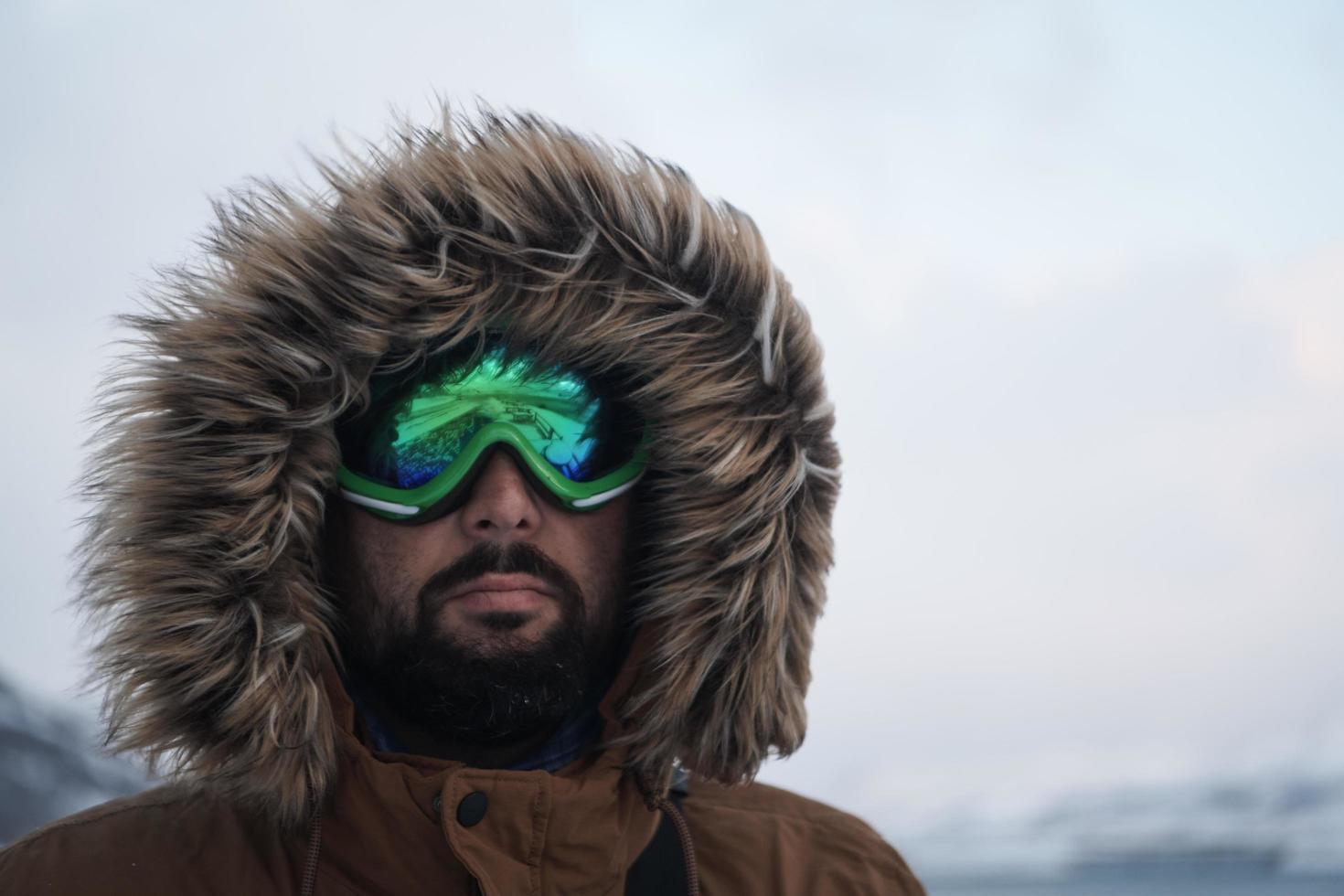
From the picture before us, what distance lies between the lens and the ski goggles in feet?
5.55

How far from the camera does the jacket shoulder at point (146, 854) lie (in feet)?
4.90

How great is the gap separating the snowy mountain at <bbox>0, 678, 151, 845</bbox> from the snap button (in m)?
1.49

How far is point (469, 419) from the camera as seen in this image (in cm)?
171

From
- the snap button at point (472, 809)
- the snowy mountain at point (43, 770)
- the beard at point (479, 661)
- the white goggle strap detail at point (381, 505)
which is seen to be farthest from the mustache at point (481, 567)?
the snowy mountain at point (43, 770)

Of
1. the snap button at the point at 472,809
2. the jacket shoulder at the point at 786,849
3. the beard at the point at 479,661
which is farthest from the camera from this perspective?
the jacket shoulder at the point at 786,849

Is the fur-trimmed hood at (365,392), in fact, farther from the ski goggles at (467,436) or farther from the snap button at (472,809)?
the snap button at (472,809)

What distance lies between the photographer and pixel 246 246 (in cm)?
166

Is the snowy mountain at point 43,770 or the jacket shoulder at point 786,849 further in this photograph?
the snowy mountain at point 43,770

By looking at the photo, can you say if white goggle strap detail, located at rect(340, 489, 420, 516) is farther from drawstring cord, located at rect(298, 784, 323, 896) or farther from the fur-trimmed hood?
drawstring cord, located at rect(298, 784, 323, 896)

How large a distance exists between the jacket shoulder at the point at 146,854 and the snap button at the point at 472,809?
0.30m

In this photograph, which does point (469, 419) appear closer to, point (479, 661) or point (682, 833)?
point (479, 661)

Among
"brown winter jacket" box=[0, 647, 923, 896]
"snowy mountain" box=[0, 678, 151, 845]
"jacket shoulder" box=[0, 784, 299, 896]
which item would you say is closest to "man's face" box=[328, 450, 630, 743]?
"brown winter jacket" box=[0, 647, 923, 896]

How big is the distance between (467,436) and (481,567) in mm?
211

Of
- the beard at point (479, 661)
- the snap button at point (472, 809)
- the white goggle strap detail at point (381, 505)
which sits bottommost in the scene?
the snap button at point (472, 809)
